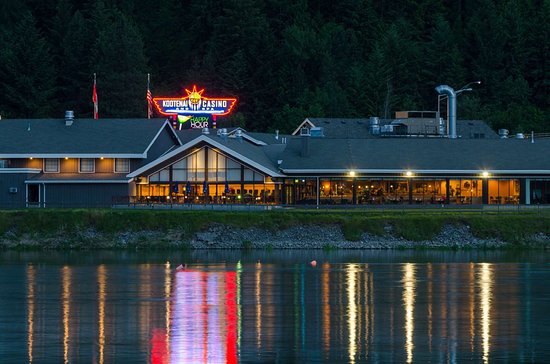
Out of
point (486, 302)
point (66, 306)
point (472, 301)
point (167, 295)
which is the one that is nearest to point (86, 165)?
point (167, 295)

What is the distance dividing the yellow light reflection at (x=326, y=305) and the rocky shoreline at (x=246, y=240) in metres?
10.9

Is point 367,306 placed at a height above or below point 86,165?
below

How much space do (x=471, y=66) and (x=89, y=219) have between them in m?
93.4

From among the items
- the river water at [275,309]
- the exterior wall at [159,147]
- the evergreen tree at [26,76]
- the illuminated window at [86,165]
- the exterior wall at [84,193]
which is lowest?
the river water at [275,309]

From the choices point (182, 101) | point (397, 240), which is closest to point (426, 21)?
point (182, 101)

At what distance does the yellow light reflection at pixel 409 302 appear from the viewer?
45.1 metres

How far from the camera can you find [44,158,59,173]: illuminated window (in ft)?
344

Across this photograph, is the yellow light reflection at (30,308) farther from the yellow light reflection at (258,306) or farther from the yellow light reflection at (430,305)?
the yellow light reflection at (430,305)

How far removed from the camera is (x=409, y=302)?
5575 cm

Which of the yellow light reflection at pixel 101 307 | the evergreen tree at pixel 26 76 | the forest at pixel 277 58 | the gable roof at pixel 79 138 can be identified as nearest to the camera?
the yellow light reflection at pixel 101 307

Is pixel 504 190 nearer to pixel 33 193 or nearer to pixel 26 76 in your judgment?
pixel 33 193

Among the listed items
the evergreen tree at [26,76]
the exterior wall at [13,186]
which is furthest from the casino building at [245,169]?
the evergreen tree at [26,76]

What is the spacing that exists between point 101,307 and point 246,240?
29.0 metres

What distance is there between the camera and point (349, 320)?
50562 mm
